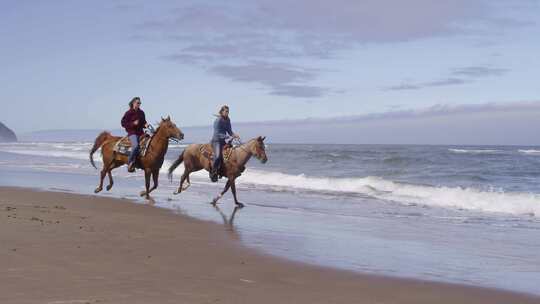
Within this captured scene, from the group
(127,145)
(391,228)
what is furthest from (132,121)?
(391,228)

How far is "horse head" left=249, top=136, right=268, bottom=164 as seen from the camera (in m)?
14.0

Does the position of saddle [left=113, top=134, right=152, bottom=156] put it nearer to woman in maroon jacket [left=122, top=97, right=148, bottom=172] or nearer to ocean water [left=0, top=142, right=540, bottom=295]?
woman in maroon jacket [left=122, top=97, right=148, bottom=172]

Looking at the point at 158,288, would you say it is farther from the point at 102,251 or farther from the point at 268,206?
the point at 268,206

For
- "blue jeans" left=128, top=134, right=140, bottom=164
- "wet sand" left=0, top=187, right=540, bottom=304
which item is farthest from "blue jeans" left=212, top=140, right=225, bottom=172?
"wet sand" left=0, top=187, right=540, bottom=304

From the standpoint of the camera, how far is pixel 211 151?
14.9 meters

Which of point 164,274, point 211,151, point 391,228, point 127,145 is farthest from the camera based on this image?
point 211,151

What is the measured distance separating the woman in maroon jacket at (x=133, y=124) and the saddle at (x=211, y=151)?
167 centimetres

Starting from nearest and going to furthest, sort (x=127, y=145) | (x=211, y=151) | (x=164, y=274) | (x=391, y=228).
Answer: (x=164, y=274) < (x=391, y=228) < (x=127, y=145) < (x=211, y=151)

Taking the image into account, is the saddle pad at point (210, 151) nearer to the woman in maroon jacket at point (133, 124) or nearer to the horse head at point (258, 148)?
the horse head at point (258, 148)

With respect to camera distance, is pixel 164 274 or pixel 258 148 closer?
pixel 164 274

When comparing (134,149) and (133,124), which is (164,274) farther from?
(133,124)

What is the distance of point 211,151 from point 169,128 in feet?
4.25

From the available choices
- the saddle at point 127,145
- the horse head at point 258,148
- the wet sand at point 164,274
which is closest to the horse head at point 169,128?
the saddle at point 127,145

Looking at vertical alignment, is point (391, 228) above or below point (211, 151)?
below
